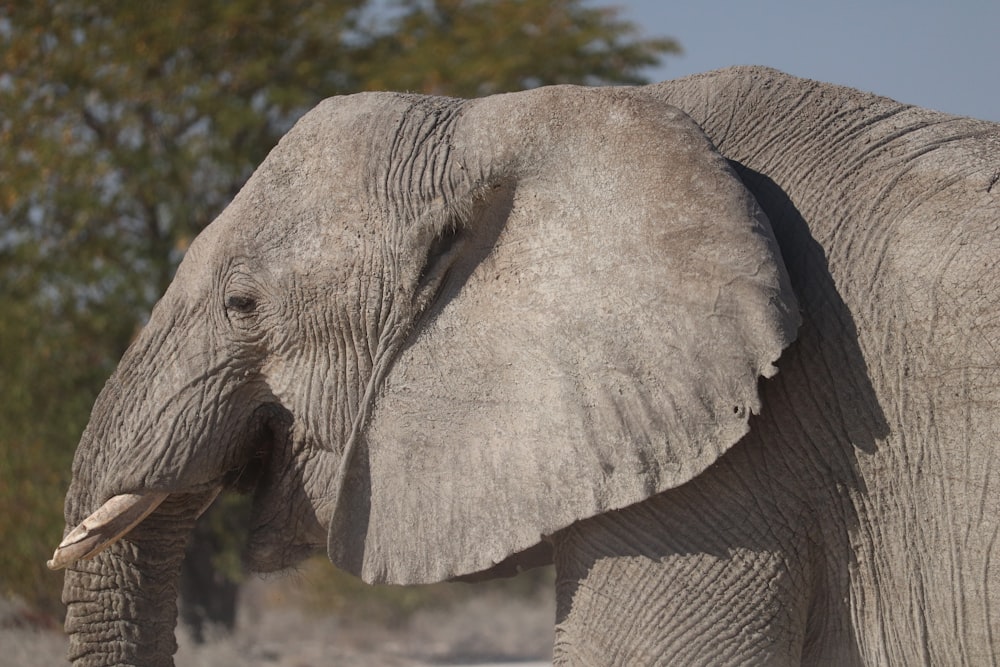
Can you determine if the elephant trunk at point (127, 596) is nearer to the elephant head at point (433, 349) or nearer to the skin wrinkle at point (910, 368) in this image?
the elephant head at point (433, 349)

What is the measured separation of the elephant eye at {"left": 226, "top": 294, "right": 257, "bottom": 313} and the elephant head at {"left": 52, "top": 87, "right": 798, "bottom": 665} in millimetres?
19

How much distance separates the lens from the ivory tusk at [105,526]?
301cm

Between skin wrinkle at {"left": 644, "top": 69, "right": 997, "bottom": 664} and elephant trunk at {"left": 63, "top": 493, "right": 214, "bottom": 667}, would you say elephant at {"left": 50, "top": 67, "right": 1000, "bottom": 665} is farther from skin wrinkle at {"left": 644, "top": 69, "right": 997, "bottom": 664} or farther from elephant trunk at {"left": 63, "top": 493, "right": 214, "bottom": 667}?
elephant trunk at {"left": 63, "top": 493, "right": 214, "bottom": 667}

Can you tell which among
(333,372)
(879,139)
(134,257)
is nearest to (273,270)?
(333,372)

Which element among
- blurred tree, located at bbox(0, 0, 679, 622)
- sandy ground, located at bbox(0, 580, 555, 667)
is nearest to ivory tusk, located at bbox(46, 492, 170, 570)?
blurred tree, located at bbox(0, 0, 679, 622)

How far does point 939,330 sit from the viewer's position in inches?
97.9

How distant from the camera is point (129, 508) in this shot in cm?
305

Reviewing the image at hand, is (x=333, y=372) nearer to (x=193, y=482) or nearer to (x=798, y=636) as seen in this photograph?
(x=193, y=482)

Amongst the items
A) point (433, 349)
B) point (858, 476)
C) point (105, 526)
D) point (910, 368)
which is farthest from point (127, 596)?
point (910, 368)

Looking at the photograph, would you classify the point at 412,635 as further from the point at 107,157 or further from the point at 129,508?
the point at 129,508

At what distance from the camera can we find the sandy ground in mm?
10016

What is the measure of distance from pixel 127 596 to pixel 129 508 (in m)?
0.30

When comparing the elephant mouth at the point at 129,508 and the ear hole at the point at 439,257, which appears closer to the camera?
the ear hole at the point at 439,257

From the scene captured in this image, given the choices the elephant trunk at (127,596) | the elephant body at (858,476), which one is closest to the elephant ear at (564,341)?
the elephant body at (858,476)
